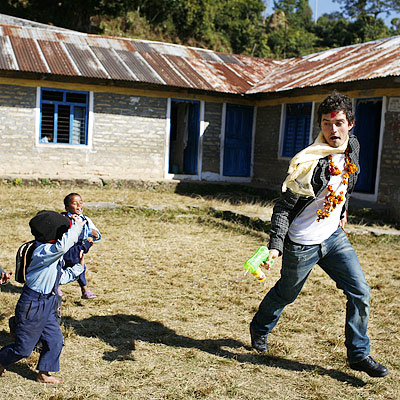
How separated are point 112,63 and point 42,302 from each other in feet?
35.9

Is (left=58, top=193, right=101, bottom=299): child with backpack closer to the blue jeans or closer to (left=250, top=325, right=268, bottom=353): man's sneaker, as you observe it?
(left=250, top=325, right=268, bottom=353): man's sneaker

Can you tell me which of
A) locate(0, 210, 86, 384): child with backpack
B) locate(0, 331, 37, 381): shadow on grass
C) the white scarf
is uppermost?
the white scarf

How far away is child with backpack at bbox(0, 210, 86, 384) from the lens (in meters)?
3.06

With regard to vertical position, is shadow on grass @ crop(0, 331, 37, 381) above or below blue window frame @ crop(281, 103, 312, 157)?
below

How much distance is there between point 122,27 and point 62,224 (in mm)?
28051

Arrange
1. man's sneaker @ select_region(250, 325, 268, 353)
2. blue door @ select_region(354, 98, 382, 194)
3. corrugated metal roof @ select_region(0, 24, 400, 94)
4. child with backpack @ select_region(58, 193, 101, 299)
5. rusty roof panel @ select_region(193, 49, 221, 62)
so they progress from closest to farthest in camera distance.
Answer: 1. man's sneaker @ select_region(250, 325, 268, 353)
2. child with backpack @ select_region(58, 193, 101, 299)
3. corrugated metal roof @ select_region(0, 24, 400, 94)
4. blue door @ select_region(354, 98, 382, 194)
5. rusty roof panel @ select_region(193, 49, 221, 62)

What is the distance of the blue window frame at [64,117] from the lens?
1273cm

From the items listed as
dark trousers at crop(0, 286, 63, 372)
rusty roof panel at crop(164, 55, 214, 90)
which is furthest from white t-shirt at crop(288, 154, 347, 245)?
rusty roof panel at crop(164, 55, 214, 90)

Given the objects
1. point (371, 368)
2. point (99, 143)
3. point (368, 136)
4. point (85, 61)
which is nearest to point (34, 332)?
point (371, 368)

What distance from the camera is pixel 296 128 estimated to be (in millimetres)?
13055

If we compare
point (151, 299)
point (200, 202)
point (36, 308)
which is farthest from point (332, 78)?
point (36, 308)

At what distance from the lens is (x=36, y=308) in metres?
3.10

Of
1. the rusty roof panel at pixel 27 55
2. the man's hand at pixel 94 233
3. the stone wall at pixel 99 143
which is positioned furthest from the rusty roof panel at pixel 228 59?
the man's hand at pixel 94 233

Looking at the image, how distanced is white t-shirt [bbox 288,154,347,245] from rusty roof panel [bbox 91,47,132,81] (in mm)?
9965
